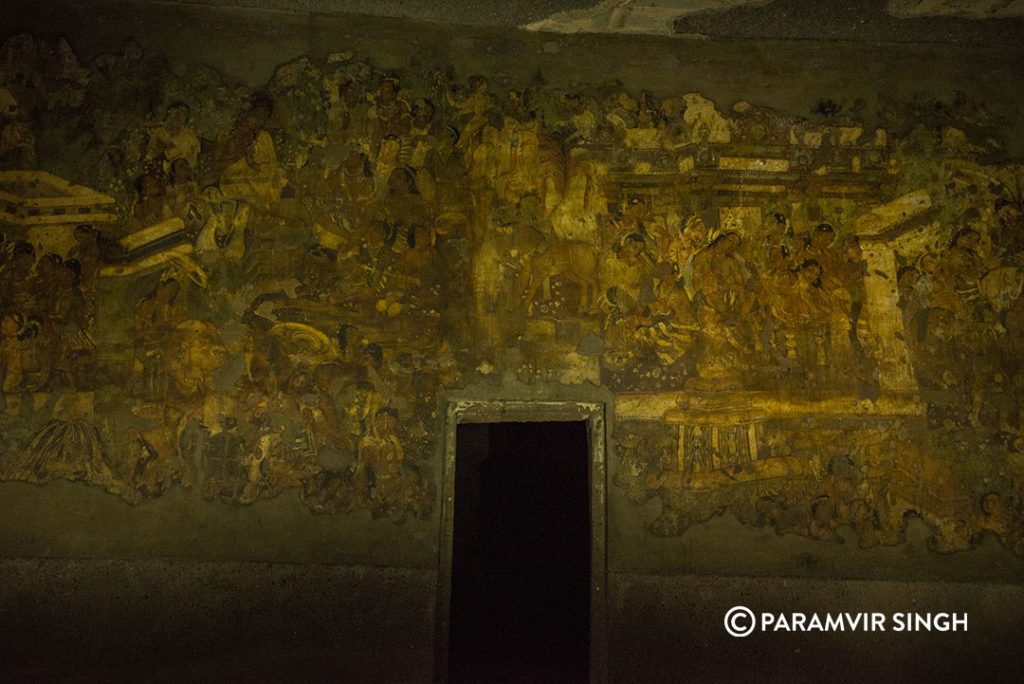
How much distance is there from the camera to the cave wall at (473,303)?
506 centimetres

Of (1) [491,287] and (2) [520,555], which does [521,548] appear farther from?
(1) [491,287]

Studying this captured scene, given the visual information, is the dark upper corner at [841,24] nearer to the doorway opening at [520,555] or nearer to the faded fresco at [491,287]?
the faded fresco at [491,287]

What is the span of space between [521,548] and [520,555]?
0.22 feet

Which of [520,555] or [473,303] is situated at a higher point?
[473,303]

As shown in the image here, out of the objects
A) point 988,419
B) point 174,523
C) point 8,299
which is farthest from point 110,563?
point 988,419

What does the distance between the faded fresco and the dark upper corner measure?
0.49 meters

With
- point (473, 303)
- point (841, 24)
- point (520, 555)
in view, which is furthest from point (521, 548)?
point (841, 24)

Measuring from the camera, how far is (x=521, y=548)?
777cm

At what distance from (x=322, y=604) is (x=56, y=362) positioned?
7.60ft

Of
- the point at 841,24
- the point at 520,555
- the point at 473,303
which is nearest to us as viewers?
the point at 473,303

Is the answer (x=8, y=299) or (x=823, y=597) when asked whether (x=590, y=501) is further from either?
(x=8, y=299)

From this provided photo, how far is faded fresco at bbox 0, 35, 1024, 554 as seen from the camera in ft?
17.0

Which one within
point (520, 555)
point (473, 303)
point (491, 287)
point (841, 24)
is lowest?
point (520, 555)

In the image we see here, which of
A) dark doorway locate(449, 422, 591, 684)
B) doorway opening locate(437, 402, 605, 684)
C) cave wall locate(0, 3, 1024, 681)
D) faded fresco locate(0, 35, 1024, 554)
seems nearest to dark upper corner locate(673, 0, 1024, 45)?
cave wall locate(0, 3, 1024, 681)
